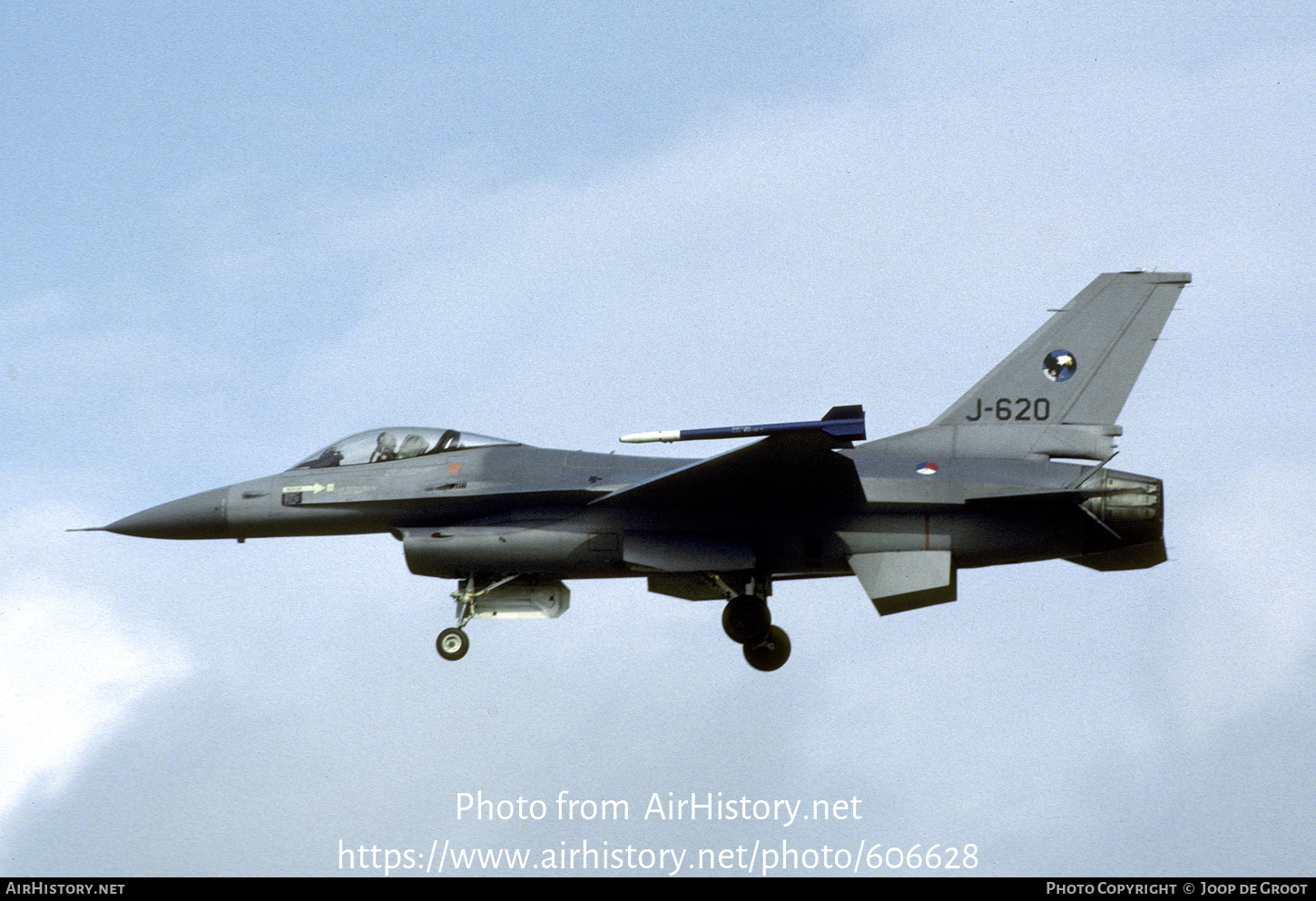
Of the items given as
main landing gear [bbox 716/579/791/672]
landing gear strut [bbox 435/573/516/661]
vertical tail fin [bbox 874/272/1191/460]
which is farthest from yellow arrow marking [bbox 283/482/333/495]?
vertical tail fin [bbox 874/272/1191/460]

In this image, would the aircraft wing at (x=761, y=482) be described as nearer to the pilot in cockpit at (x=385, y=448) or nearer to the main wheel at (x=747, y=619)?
the main wheel at (x=747, y=619)

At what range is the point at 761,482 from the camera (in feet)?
63.6

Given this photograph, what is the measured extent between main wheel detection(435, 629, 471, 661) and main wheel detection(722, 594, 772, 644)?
3380 millimetres

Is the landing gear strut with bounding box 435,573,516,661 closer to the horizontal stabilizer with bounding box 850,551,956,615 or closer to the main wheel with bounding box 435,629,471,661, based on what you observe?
the main wheel with bounding box 435,629,471,661

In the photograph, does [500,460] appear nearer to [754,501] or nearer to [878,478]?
[754,501]

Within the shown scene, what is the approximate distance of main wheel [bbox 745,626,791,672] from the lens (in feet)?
69.8

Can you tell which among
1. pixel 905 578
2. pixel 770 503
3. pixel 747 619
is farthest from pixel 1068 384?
pixel 747 619

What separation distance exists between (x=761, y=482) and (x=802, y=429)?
1.98 meters

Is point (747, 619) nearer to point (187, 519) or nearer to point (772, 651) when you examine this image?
point (772, 651)

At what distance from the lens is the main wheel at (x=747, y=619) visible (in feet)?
67.1

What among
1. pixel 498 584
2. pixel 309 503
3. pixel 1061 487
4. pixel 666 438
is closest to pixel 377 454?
pixel 309 503

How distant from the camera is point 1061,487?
62.8 ft

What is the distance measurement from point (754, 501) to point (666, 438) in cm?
223
